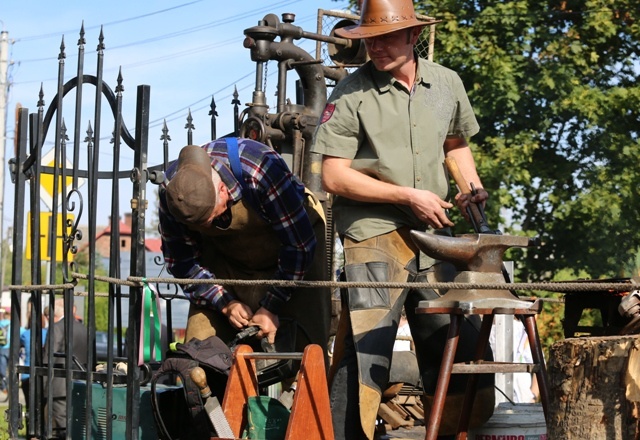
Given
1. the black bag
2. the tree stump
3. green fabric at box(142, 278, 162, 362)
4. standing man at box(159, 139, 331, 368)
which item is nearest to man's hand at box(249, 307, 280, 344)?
standing man at box(159, 139, 331, 368)

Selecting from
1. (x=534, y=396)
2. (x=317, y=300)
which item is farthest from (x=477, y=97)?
(x=317, y=300)

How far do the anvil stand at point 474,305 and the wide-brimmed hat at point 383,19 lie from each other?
0.91 m

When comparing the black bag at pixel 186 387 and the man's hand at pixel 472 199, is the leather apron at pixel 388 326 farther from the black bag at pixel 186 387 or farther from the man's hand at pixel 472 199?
the black bag at pixel 186 387

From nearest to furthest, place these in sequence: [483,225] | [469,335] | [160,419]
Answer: [483,225] → [469,335] → [160,419]

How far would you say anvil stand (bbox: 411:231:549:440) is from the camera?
3.86m

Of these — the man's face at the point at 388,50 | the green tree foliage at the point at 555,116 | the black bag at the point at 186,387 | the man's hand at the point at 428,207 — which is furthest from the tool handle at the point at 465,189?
the green tree foliage at the point at 555,116

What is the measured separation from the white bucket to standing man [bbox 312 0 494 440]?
3.6 inches

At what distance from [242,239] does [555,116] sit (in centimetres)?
1421

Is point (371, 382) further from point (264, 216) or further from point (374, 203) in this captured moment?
point (264, 216)

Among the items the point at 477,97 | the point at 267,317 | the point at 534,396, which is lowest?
the point at 534,396

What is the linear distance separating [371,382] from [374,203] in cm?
72

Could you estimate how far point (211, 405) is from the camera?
449 centimetres

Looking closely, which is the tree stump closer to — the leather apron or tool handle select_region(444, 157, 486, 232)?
tool handle select_region(444, 157, 486, 232)

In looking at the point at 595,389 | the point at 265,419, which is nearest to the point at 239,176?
the point at 265,419
